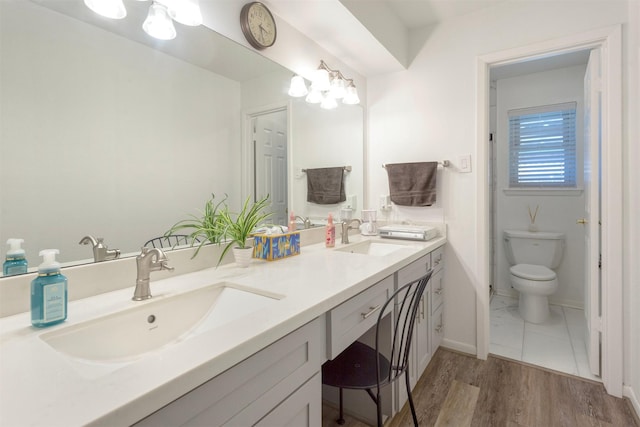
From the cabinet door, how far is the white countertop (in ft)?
0.60

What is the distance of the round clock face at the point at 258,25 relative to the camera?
1418mm

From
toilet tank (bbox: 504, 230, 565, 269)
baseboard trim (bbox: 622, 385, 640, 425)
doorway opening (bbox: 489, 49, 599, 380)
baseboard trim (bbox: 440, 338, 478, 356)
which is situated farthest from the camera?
toilet tank (bbox: 504, 230, 565, 269)

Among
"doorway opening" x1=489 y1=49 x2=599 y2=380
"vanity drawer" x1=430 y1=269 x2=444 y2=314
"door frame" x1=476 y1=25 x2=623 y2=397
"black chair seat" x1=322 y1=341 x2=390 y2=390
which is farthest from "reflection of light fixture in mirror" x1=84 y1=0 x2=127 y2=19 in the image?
"doorway opening" x1=489 y1=49 x2=599 y2=380

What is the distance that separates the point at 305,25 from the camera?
1.74 m

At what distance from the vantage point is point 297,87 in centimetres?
179

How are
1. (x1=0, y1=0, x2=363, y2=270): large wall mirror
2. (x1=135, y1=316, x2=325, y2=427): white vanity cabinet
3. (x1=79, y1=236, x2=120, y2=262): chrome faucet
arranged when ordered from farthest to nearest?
(x1=79, y1=236, x2=120, y2=262): chrome faucet → (x1=0, y1=0, x2=363, y2=270): large wall mirror → (x1=135, y1=316, x2=325, y2=427): white vanity cabinet

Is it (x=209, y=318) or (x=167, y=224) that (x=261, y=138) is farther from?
(x=209, y=318)

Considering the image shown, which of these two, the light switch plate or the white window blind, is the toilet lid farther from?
the light switch plate

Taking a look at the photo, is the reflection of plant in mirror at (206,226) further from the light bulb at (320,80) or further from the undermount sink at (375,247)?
the light bulb at (320,80)

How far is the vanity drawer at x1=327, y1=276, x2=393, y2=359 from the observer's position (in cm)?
96

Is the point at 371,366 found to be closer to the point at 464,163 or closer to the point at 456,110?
the point at 464,163

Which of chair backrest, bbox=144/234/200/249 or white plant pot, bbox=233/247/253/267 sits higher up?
chair backrest, bbox=144/234/200/249

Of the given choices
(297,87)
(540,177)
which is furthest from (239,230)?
(540,177)

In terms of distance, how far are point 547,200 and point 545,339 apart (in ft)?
4.46
